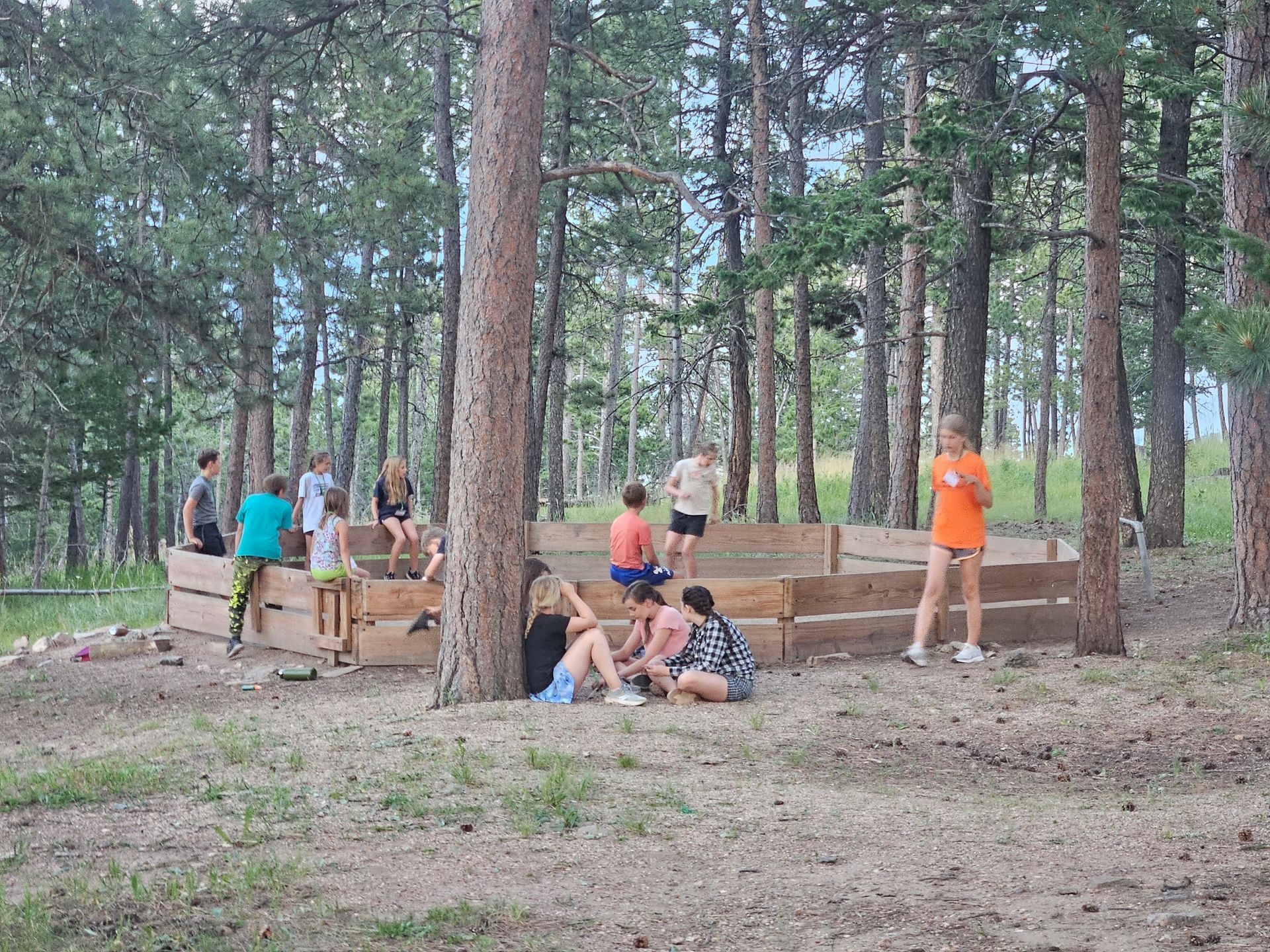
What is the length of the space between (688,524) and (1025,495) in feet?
54.0

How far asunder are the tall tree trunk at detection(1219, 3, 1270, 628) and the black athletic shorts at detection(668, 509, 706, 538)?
501cm

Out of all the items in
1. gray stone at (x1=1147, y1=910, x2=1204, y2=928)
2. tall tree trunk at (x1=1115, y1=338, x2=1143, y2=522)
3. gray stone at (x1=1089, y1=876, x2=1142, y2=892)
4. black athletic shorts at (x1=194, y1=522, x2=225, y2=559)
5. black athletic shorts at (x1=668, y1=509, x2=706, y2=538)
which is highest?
tall tree trunk at (x1=1115, y1=338, x2=1143, y2=522)

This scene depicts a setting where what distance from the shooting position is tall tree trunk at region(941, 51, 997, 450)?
49.3 ft

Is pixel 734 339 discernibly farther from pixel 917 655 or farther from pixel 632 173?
pixel 632 173

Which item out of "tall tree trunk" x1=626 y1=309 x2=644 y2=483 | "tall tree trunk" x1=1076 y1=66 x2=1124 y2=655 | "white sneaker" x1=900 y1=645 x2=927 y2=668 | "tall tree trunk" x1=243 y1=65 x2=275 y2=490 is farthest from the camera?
"tall tree trunk" x1=626 y1=309 x2=644 y2=483

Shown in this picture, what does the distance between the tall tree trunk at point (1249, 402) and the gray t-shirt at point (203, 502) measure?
9714mm

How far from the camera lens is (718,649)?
329 inches

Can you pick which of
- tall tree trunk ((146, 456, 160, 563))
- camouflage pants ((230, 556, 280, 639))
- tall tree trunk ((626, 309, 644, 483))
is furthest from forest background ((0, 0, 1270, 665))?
tall tree trunk ((626, 309, 644, 483))

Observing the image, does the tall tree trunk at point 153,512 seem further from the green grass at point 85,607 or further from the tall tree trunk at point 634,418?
the tall tree trunk at point 634,418

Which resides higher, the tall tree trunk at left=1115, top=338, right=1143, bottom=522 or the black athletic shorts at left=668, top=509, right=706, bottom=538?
the tall tree trunk at left=1115, top=338, right=1143, bottom=522

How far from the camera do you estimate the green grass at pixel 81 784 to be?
20.1 ft

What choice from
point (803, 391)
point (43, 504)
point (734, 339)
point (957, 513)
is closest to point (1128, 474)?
point (803, 391)

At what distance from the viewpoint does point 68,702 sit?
31.3ft

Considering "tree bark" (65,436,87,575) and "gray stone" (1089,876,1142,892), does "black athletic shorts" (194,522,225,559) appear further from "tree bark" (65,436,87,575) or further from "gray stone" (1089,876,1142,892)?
"tree bark" (65,436,87,575)
